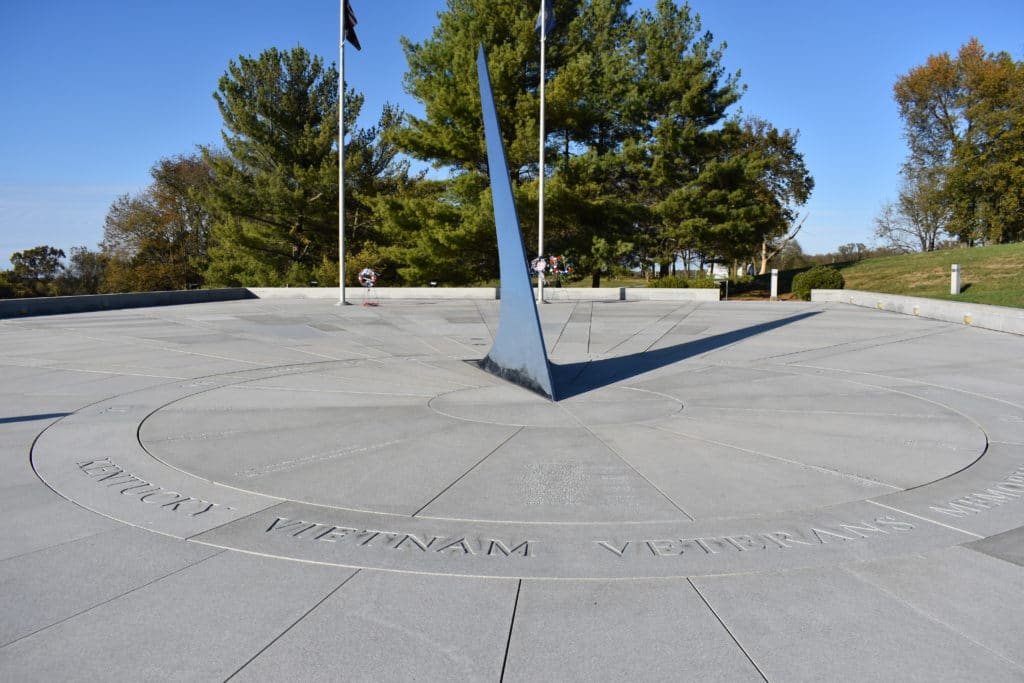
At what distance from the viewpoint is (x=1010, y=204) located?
44.9 metres

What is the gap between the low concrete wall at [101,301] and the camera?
20656 millimetres

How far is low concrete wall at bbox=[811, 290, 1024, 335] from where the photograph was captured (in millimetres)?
15484

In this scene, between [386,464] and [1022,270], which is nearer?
[386,464]

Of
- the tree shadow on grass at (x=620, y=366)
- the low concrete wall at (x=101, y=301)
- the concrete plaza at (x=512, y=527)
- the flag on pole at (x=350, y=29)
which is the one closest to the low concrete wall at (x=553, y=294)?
the low concrete wall at (x=101, y=301)

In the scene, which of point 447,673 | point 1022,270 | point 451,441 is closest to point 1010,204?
point 1022,270

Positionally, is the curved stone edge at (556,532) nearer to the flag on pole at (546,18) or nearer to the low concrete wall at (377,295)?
the low concrete wall at (377,295)

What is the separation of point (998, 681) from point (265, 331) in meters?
15.1

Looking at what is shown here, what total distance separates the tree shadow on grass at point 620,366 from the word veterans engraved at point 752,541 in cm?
441

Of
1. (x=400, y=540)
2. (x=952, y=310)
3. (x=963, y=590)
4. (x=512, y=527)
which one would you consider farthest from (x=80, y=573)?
(x=952, y=310)

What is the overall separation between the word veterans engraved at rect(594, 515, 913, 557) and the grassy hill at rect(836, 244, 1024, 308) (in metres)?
21.6

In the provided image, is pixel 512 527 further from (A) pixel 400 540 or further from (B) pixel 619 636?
(B) pixel 619 636

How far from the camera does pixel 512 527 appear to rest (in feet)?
15.8

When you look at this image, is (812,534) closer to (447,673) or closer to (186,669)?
(447,673)

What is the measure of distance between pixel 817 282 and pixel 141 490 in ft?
95.0
